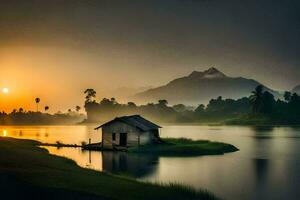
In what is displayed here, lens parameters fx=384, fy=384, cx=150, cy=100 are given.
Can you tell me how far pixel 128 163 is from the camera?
2331 inches

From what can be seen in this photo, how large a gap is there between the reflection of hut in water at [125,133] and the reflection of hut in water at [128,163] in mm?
→ 4290

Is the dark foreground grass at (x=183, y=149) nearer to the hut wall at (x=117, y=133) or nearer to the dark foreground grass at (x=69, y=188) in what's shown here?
the hut wall at (x=117, y=133)

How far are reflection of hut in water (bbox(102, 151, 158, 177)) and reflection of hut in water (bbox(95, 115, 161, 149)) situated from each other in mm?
4290

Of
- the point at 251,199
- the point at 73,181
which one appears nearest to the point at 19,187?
the point at 73,181

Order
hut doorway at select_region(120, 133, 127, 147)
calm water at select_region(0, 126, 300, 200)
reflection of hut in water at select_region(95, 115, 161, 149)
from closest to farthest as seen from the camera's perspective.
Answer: calm water at select_region(0, 126, 300, 200), reflection of hut in water at select_region(95, 115, 161, 149), hut doorway at select_region(120, 133, 127, 147)

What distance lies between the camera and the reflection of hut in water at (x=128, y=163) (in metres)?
50.9

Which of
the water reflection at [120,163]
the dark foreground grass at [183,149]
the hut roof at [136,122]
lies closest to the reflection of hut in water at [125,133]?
the hut roof at [136,122]

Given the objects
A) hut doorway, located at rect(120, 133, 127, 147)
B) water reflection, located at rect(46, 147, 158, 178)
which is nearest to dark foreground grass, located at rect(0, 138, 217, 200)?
water reflection, located at rect(46, 147, 158, 178)

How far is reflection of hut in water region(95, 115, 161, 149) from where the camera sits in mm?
76875

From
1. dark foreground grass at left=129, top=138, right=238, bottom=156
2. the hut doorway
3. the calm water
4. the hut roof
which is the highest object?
the hut roof

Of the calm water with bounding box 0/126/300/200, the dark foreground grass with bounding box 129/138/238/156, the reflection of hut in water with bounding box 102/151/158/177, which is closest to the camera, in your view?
the calm water with bounding box 0/126/300/200

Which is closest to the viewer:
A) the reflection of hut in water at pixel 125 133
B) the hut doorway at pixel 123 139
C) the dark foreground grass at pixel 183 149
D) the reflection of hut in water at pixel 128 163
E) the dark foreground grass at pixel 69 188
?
the dark foreground grass at pixel 69 188

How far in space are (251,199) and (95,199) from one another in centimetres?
1498

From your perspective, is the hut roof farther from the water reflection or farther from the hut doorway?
the water reflection
